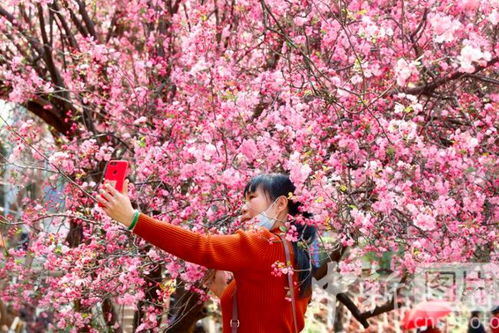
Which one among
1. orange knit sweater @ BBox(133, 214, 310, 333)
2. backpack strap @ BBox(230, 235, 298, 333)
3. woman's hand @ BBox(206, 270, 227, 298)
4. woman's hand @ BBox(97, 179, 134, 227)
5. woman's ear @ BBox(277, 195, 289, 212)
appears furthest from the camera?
woman's hand @ BBox(206, 270, 227, 298)

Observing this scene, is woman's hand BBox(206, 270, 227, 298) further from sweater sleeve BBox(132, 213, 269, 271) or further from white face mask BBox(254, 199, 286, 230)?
sweater sleeve BBox(132, 213, 269, 271)

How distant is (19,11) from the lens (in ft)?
23.5

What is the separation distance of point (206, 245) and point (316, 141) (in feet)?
5.35

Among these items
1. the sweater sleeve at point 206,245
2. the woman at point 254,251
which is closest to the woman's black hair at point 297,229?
the woman at point 254,251

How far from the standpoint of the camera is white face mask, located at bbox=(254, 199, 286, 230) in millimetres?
3081

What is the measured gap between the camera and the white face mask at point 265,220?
3081mm

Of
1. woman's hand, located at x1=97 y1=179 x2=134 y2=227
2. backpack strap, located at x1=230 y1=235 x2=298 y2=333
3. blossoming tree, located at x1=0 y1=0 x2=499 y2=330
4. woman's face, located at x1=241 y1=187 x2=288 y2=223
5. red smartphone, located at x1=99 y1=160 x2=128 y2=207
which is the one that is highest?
blossoming tree, located at x1=0 y1=0 x2=499 y2=330

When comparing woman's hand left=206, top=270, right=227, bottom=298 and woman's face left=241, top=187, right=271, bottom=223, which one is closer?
woman's face left=241, top=187, right=271, bottom=223

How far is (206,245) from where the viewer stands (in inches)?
103

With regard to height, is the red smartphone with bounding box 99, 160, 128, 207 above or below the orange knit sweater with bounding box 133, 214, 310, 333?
above

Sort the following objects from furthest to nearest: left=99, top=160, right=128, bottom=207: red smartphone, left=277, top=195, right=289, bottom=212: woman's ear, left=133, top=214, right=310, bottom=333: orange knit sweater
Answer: left=277, top=195, right=289, bottom=212: woman's ear → left=133, top=214, right=310, bottom=333: orange knit sweater → left=99, top=160, right=128, bottom=207: red smartphone

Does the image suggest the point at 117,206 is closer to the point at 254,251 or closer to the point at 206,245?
the point at 206,245

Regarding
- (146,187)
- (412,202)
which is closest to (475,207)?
(412,202)

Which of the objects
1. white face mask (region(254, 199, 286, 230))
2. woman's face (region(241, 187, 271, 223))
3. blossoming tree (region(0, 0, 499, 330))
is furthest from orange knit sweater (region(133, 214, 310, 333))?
blossoming tree (region(0, 0, 499, 330))
